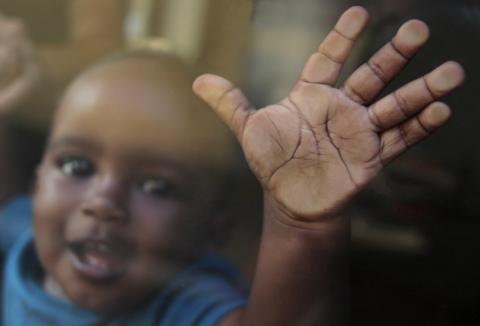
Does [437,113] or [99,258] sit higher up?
[437,113]

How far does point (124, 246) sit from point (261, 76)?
442 millimetres

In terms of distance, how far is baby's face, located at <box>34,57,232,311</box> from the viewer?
1373 mm

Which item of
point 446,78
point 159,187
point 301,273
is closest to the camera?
point 446,78

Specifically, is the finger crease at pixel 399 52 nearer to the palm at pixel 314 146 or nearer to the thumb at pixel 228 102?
the palm at pixel 314 146

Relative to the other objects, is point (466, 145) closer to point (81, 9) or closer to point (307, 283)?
point (307, 283)

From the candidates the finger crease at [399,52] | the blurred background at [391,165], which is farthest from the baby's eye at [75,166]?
the finger crease at [399,52]

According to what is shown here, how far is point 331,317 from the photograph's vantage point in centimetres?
125

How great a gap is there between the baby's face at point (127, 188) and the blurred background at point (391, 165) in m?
0.10

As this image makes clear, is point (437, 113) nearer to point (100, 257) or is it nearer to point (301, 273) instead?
point (301, 273)

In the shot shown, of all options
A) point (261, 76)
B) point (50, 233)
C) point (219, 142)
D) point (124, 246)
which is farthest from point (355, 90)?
point (50, 233)

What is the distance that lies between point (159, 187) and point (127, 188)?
2.5 inches

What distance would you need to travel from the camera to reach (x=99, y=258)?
141 centimetres

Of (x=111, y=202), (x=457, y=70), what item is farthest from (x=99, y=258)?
(x=457, y=70)

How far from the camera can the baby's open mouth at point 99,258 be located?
4.58ft
